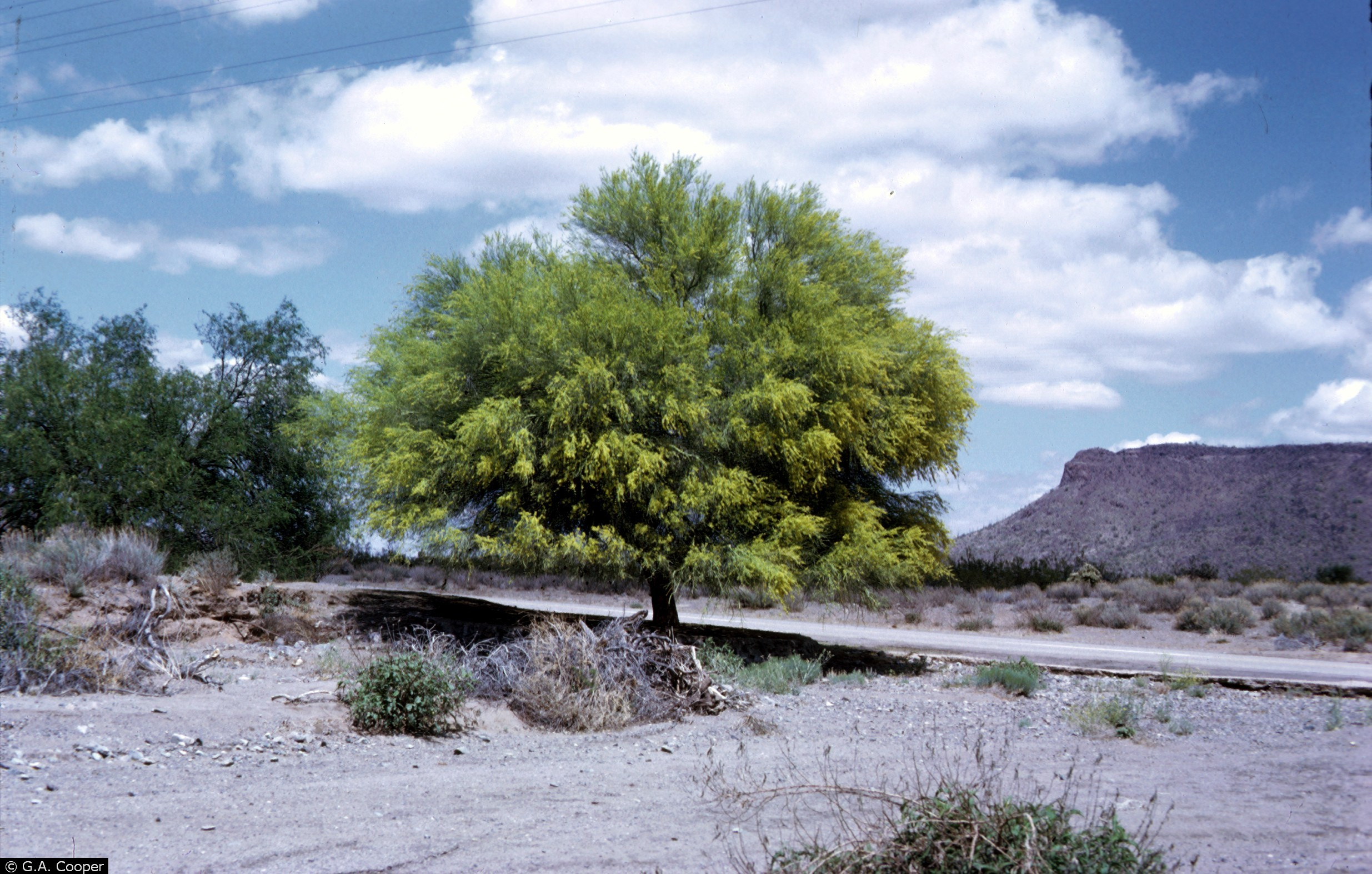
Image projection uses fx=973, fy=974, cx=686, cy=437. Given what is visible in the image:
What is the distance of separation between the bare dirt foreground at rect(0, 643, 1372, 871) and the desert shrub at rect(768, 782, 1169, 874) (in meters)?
1.01

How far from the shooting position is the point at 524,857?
5.66 meters

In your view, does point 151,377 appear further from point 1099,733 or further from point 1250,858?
point 1250,858

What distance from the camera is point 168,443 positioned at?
21594 millimetres

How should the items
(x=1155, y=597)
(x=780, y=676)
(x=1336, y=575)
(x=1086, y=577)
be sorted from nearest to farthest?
1. (x=780, y=676)
2. (x=1155, y=597)
3. (x=1086, y=577)
4. (x=1336, y=575)

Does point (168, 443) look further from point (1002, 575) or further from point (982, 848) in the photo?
point (1002, 575)

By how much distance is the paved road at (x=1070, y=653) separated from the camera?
55.7 ft

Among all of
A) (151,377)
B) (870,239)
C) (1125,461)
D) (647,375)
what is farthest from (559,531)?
(1125,461)

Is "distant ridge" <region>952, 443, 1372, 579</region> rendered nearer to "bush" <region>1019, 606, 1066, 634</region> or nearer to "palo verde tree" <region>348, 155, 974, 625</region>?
"bush" <region>1019, 606, 1066, 634</region>

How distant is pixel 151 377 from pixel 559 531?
42.9 ft

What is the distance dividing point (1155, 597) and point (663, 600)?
66.5ft

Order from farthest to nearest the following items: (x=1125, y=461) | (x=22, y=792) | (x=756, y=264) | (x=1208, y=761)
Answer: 1. (x=1125, y=461)
2. (x=756, y=264)
3. (x=1208, y=761)
4. (x=22, y=792)

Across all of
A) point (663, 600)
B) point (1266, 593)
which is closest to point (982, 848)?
point (663, 600)

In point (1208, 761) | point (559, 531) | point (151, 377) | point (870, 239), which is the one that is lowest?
point (1208, 761)

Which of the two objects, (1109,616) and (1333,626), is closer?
(1333,626)
